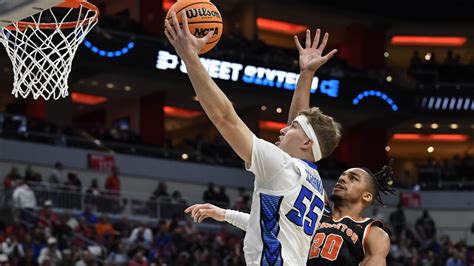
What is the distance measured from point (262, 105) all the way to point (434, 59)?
6364 mm

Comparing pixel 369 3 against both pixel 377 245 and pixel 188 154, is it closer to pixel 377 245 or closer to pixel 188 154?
pixel 188 154

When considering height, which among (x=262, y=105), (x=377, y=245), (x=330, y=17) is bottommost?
(x=377, y=245)

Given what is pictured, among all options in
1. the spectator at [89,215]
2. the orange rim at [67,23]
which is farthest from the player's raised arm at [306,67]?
the spectator at [89,215]

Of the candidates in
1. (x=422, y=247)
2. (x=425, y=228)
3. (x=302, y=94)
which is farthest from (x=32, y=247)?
(x=425, y=228)

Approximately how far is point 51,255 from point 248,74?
14.7m

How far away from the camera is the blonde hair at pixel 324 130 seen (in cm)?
505

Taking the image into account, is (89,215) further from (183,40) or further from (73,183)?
(183,40)

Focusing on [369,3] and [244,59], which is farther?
[369,3]

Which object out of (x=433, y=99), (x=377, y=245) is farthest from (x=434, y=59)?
(x=377, y=245)

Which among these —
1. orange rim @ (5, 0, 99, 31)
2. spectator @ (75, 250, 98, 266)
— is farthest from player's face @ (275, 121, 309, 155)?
spectator @ (75, 250, 98, 266)

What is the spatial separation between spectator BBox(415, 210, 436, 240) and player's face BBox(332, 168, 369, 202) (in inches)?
757

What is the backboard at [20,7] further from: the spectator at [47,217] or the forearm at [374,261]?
the spectator at [47,217]

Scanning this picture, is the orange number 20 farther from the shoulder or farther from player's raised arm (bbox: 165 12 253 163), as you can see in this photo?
player's raised arm (bbox: 165 12 253 163)

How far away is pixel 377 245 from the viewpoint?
6348 millimetres
